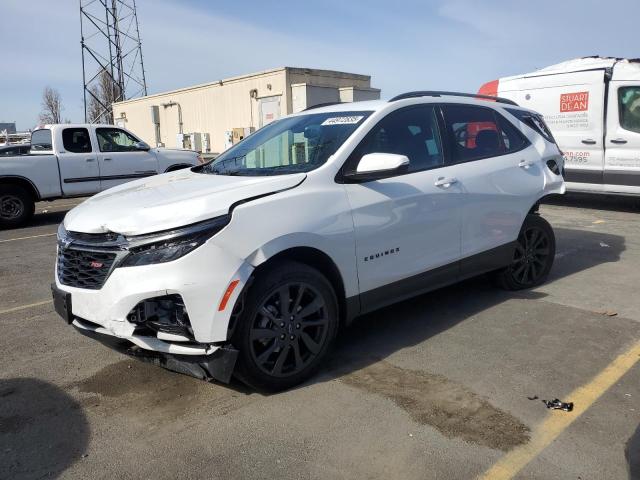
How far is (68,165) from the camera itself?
425 inches

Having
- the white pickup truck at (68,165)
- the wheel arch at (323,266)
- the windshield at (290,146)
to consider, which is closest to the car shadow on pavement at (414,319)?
the wheel arch at (323,266)

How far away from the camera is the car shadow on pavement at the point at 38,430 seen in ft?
9.07

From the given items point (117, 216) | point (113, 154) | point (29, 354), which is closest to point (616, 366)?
point (117, 216)

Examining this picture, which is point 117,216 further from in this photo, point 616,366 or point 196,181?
point 616,366

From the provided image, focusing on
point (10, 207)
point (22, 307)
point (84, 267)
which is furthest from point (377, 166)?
point (10, 207)

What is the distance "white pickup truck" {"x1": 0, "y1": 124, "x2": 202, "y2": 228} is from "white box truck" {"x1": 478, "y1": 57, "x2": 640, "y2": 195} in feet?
27.3

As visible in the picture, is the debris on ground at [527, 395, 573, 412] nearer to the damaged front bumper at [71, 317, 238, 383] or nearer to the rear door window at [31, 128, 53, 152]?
the damaged front bumper at [71, 317, 238, 383]

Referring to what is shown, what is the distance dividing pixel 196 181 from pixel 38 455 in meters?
1.92

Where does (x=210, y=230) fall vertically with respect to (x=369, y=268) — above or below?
above

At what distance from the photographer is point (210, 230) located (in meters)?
3.04

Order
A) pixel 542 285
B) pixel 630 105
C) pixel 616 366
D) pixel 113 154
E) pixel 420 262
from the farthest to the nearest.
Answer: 1. pixel 113 154
2. pixel 630 105
3. pixel 542 285
4. pixel 420 262
5. pixel 616 366

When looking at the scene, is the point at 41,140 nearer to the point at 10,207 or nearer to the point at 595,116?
the point at 10,207

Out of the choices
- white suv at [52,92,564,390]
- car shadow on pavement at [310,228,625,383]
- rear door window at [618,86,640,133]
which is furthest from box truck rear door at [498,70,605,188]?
white suv at [52,92,564,390]

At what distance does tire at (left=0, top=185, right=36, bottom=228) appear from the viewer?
10.3 m
